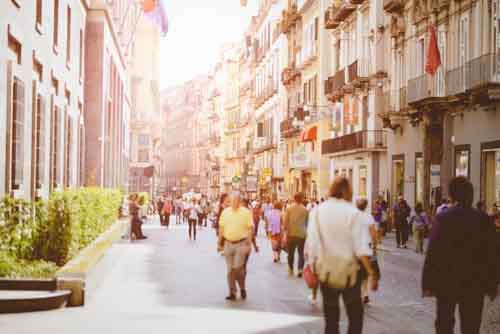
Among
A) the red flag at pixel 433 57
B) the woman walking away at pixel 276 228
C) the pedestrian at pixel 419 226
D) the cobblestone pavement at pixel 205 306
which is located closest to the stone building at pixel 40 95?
the cobblestone pavement at pixel 205 306

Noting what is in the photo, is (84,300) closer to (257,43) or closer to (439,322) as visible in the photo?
(439,322)

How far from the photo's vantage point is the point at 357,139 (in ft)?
150

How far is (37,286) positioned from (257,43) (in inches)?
2989

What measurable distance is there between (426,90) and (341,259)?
2597 centimetres

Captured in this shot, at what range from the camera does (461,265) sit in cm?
882

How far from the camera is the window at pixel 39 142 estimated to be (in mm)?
25875

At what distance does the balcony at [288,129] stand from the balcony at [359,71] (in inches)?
610

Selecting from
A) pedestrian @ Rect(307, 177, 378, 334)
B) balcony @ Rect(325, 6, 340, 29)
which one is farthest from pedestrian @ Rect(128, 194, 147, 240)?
pedestrian @ Rect(307, 177, 378, 334)

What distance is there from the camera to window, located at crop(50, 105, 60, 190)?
29.3 metres

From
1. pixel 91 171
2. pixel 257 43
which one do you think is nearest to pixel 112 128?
pixel 91 171

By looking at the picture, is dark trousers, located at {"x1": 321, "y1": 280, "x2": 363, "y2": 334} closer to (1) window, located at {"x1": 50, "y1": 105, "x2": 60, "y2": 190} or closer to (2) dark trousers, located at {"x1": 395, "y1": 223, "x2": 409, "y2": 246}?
(1) window, located at {"x1": 50, "y1": 105, "x2": 60, "y2": 190}

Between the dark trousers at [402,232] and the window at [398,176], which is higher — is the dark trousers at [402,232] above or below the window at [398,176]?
below

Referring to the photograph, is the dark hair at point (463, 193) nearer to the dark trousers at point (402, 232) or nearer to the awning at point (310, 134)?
the dark trousers at point (402, 232)

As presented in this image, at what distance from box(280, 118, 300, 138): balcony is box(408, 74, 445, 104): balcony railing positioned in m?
27.5
